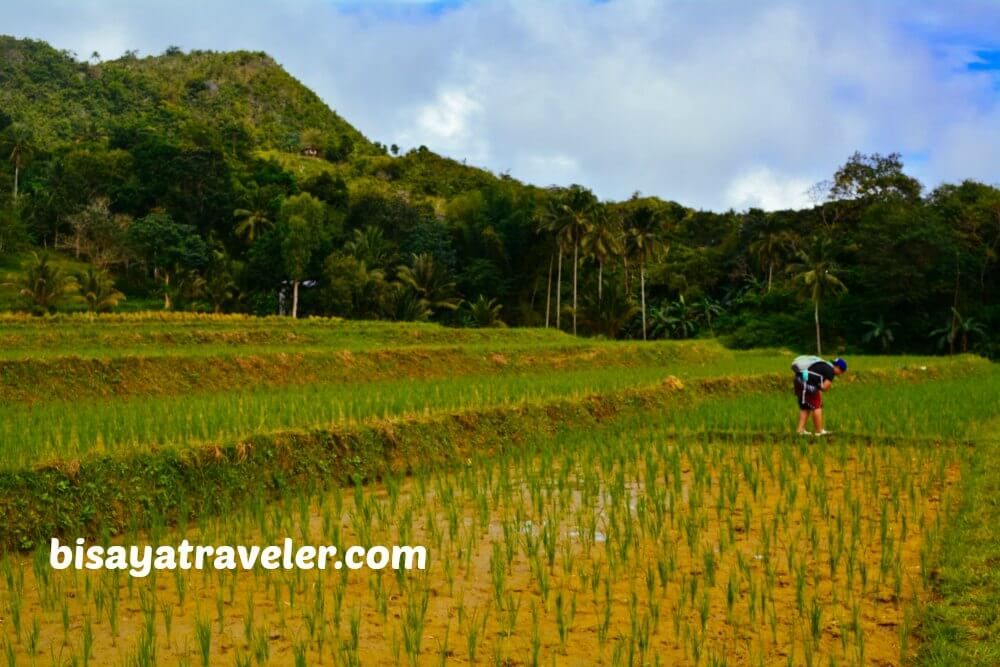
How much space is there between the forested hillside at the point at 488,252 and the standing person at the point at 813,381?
2708 cm

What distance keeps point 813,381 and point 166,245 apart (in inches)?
1432

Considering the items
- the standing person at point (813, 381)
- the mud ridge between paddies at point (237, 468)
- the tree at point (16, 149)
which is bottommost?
the mud ridge between paddies at point (237, 468)

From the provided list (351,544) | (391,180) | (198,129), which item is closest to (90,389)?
(351,544)

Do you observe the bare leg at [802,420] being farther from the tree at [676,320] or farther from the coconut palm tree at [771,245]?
the coconut palm tree at [771,245]

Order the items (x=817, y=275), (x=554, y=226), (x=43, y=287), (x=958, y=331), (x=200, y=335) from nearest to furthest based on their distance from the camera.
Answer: (x=200, y=335), (x=43, y=287), (x=958, y=331), (x=817, y=275), (x=554, y=226)

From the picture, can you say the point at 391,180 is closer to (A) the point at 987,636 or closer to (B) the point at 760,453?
(B) the point at 760,453

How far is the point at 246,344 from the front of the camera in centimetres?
1839

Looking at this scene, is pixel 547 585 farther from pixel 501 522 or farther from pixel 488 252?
pixel 488 252

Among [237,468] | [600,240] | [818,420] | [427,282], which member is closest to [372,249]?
[427,282]

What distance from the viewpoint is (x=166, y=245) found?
3981cm

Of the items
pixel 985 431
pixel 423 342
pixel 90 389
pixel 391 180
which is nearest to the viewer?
pixel 985 431

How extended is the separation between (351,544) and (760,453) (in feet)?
15.8

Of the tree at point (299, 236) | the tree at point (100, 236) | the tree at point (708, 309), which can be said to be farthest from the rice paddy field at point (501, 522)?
the tree at point (100, 236)

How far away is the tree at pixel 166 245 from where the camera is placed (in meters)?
39.3
